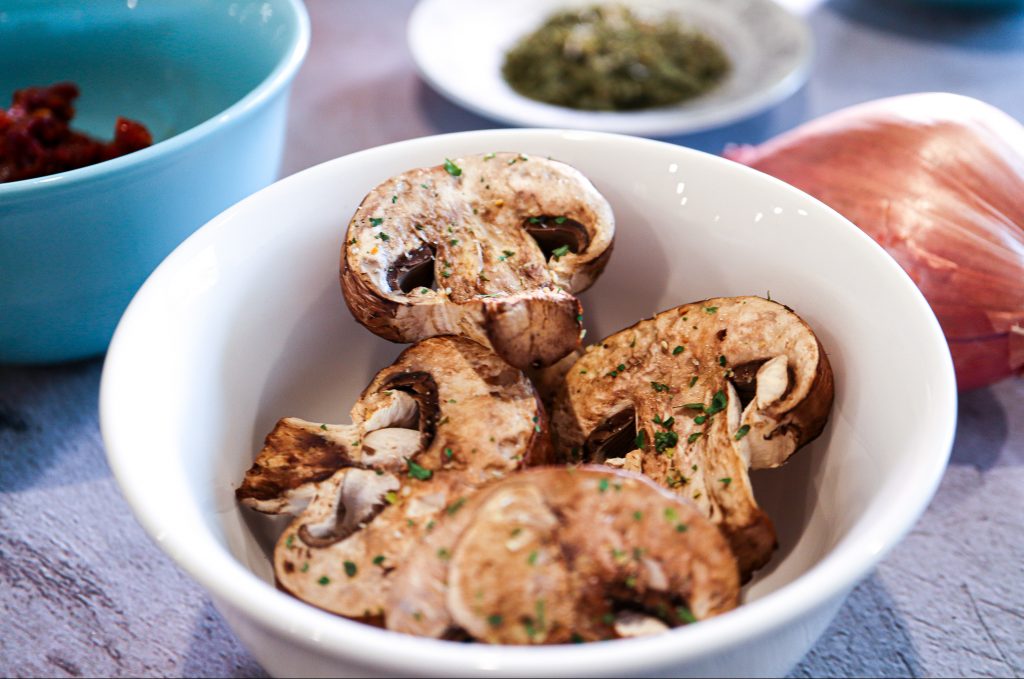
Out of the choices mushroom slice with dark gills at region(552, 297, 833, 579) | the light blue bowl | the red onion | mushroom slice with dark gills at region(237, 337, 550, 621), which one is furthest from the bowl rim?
the red onion

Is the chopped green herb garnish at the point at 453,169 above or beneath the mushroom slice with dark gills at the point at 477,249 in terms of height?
above

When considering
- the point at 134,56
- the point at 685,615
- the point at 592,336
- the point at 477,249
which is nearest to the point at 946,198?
the point at 592,336

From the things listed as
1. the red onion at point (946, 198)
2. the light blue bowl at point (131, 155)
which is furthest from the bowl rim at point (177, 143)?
the red onion at point (946, 198)

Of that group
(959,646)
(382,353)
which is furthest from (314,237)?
(959,646)

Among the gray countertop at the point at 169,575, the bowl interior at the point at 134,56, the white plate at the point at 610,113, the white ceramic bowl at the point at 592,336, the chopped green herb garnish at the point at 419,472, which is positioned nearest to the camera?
the white ceramic bowl at the point at 592,336

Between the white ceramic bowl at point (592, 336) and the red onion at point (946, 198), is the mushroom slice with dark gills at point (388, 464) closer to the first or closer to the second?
the white ceramic bowl at point (592, 336)
